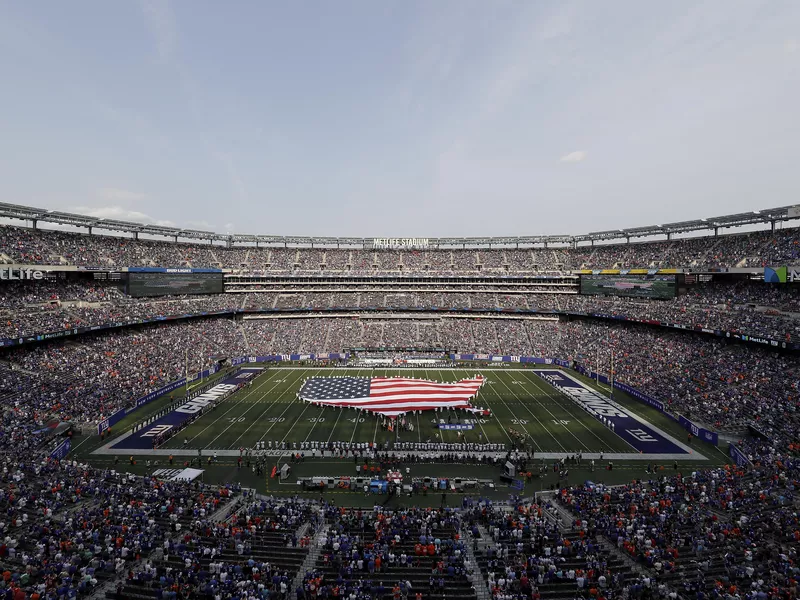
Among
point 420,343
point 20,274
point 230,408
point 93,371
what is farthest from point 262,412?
point 420,343

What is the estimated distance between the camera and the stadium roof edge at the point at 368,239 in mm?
41094

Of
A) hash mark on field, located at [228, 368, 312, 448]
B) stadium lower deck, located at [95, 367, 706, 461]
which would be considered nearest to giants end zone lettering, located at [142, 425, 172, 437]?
stadium lower deck, located at [95, 367, 706, 461]

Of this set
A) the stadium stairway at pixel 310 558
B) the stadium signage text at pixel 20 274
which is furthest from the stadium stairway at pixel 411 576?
the stadium signage text at pixel 20 274

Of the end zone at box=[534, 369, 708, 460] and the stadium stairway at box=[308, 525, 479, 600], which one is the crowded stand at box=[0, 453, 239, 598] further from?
the end zone at box=[534, 369, 708, 460]

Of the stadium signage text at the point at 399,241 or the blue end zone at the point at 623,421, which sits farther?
the stadium signage text at the point at 399,241

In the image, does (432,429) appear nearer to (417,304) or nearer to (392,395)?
(392,395)

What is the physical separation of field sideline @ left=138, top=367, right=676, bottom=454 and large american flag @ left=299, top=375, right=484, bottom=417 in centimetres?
112

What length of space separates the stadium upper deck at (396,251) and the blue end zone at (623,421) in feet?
73.4

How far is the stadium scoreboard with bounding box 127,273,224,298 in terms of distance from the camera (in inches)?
2034

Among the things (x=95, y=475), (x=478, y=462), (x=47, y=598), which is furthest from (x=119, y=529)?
(x=478, y=462)

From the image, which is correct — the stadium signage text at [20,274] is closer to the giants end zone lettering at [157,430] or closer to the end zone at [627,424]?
the giants end zone lettering at [157,430]

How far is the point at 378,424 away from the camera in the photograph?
31.4m

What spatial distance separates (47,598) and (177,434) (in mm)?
19498

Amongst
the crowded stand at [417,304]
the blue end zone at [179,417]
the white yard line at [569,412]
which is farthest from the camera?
the crowded stand at [417,304]
